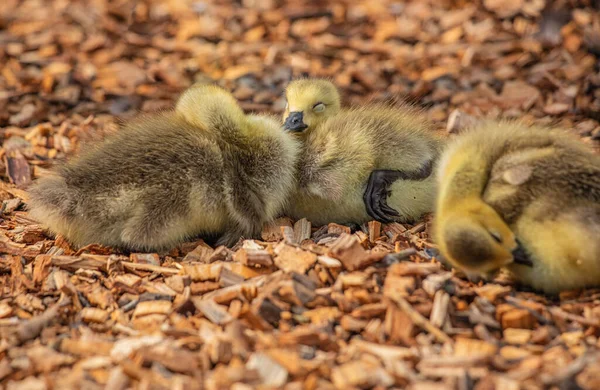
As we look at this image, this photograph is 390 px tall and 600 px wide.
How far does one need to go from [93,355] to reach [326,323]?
0.76 m

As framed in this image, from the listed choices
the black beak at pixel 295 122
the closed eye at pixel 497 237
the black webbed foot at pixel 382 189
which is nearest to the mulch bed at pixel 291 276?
the black webbed foot at pixel 382 189

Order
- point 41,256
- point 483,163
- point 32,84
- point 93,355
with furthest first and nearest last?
point 32,84, point 41,256, point 483,163, point 93,355

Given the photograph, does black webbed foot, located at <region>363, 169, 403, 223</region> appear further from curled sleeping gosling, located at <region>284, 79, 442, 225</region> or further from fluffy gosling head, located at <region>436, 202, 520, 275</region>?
fluffy gosling head, located at <region>436, 202, 520, 275</region>

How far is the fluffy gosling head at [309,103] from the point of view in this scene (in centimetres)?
365

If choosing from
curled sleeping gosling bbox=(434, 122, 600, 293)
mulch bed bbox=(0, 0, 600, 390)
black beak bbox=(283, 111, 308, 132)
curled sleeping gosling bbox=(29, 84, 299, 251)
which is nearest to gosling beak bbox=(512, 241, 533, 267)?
curled sleeping gosling bbox=(434, 122, 600, 293)

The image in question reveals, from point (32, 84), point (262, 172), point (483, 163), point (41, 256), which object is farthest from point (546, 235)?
point (32, 84)

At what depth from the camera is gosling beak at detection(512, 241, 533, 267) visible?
101 inches

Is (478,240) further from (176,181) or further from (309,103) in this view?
(309,103)

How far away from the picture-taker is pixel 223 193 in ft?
10.6

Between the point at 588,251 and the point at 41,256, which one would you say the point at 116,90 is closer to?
the point at 41,256

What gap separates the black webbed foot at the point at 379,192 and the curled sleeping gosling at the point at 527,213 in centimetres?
57

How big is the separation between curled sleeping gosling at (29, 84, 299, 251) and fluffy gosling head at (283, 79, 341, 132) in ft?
0.71

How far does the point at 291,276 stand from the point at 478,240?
0.67m

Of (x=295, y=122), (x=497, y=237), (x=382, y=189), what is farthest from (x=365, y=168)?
(x=497, y=237)
